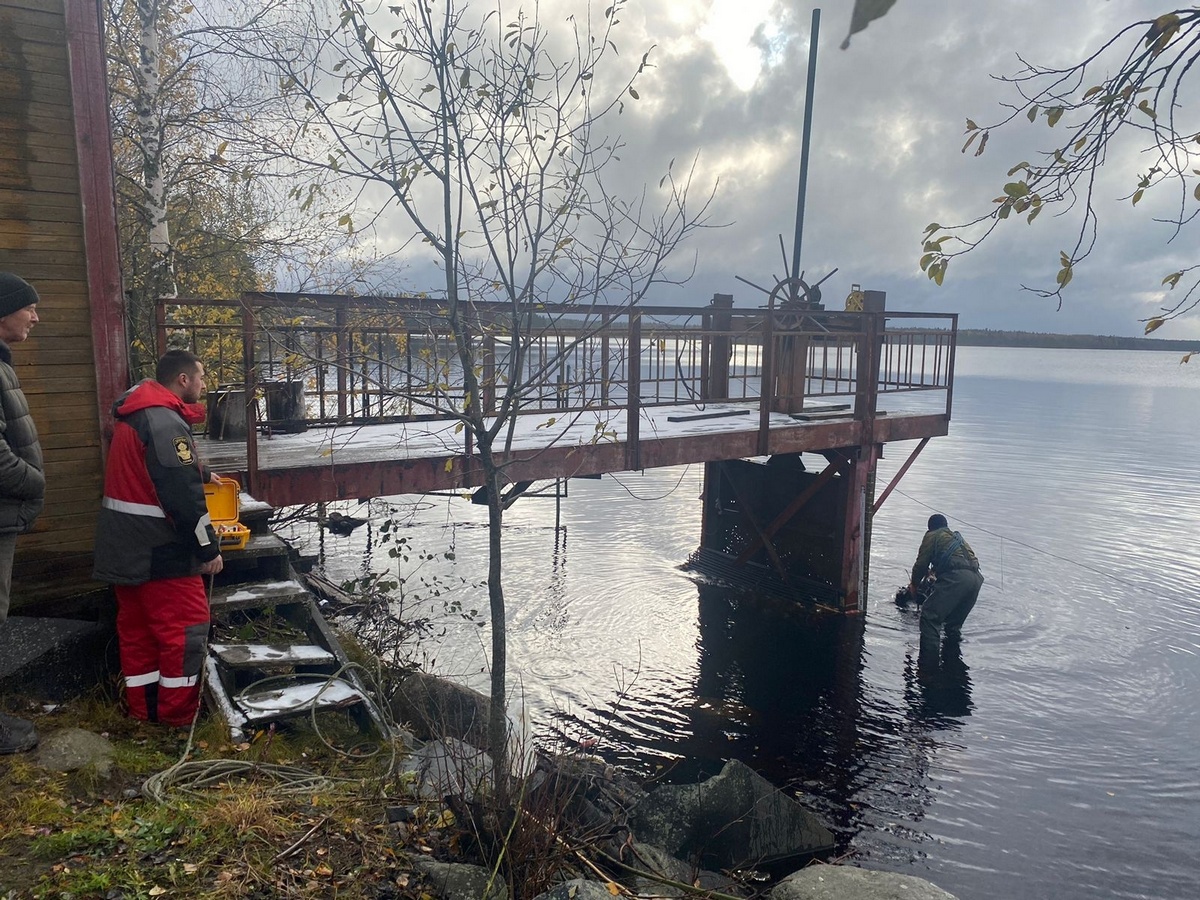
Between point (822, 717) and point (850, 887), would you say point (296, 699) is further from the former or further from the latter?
point (822, 717)

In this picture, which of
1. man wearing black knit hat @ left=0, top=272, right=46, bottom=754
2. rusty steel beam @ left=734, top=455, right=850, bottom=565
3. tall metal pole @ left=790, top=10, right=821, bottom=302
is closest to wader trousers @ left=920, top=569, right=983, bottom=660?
rusty steel beam @ left=734, top=455, right=850, bottom=565

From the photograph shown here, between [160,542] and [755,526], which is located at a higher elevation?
[160,542]

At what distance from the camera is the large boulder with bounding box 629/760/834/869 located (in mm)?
5754

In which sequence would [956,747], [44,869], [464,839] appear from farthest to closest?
[956,747] < [464,839] < [44,869]

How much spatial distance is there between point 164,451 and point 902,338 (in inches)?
420

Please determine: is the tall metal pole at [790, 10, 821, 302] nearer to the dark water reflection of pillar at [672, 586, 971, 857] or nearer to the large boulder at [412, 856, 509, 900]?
the dark water reflection of pillar at [672, 586, 971, 857]

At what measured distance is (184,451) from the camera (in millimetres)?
4375

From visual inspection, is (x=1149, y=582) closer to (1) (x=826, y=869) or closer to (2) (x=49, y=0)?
(1) (x=826, y=869)

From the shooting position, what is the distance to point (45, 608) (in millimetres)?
5105

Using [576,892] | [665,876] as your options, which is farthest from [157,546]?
[665,876]

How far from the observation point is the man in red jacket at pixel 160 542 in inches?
170

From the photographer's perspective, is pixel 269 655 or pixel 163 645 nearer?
pixel 163 645

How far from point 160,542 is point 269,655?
1.05 metres

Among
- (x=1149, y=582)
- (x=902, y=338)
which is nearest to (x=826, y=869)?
(x=902, y=338)
